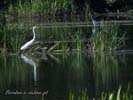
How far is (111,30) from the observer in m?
19.5

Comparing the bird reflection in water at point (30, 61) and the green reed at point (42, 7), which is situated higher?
the green reed at point (42, 7)

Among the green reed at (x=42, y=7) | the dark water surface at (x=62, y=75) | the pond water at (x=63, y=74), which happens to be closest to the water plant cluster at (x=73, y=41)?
the pond water at (x=63, y=74)

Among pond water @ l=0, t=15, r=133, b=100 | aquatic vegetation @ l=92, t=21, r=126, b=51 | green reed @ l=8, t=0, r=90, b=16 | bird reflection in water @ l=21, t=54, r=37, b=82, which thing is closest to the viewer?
pond water @ l=0, t=15, r=133, b=100

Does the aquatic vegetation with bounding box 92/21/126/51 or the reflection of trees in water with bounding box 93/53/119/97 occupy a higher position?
the aquatic vegetation with bounding box 92/21/126/51

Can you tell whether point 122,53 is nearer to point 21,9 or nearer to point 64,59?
point 64,59

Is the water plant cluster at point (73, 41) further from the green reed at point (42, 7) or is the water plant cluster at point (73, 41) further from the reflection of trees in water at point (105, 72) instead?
the green reed at point (42, 7)

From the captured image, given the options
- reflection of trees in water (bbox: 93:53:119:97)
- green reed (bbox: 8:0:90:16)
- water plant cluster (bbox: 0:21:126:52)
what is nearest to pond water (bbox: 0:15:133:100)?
reflection of trees in water (bbox: 93:53:119:97)

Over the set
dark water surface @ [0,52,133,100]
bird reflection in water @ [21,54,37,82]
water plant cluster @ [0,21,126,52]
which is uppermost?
water plant cluster @ [0,21,126,52]

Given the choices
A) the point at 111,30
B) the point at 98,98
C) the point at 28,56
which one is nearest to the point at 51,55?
the point at 28,56

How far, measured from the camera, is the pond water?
531 inches

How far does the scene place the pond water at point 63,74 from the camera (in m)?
13.5

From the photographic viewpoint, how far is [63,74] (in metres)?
15.7

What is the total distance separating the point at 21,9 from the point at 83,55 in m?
16.1

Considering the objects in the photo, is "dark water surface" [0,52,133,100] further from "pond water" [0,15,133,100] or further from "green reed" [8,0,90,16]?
"green reed" [8,0,90,16]
